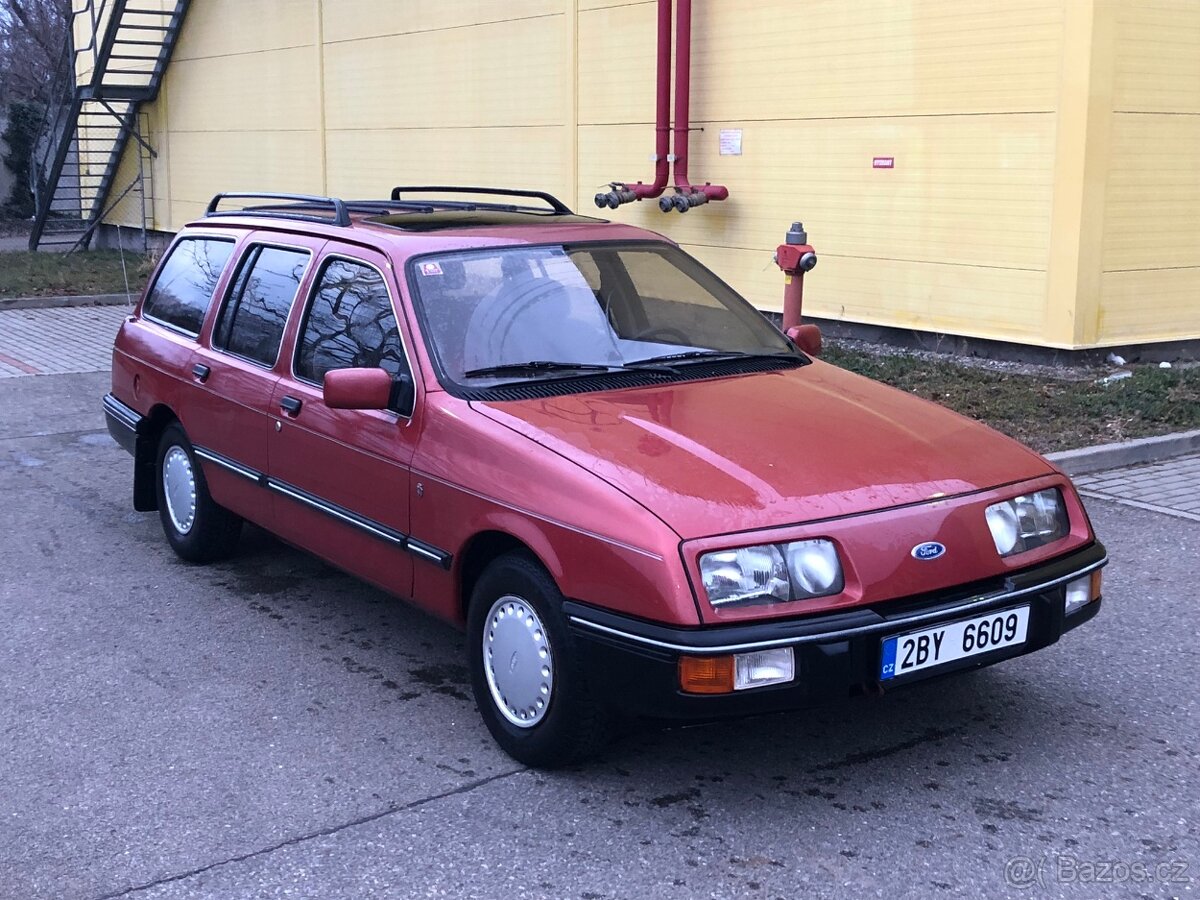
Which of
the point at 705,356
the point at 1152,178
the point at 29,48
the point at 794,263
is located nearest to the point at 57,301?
the point at 794,263

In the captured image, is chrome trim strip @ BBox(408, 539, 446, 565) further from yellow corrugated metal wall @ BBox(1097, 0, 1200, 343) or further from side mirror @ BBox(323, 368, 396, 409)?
yellow corrugated metal wall @ BBox(1097, 0, 1200, 343)

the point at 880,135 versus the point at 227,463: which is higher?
the point at 880,135

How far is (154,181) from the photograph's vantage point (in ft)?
72.9

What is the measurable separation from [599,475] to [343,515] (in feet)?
4.72

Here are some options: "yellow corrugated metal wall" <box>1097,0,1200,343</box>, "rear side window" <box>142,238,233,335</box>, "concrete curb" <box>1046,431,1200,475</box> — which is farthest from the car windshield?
"yellow corrugated metal wall" <box>1097,0,1200,343</box>

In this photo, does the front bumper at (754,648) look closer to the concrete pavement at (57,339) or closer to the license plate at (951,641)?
the license plate at (951,641)

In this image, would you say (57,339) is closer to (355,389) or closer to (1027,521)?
(355,389)

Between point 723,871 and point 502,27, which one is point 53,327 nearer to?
point 502,27

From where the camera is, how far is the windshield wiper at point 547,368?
457cm

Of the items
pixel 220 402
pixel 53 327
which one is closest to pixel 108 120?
pixel 53 327

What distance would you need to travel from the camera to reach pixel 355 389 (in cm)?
446

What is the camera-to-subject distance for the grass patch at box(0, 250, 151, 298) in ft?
56.0

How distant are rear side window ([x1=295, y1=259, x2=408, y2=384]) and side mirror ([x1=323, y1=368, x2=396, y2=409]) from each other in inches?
6.6

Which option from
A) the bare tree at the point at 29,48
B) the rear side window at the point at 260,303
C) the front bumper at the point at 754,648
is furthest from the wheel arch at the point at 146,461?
the bare tree at the point at 29,48
